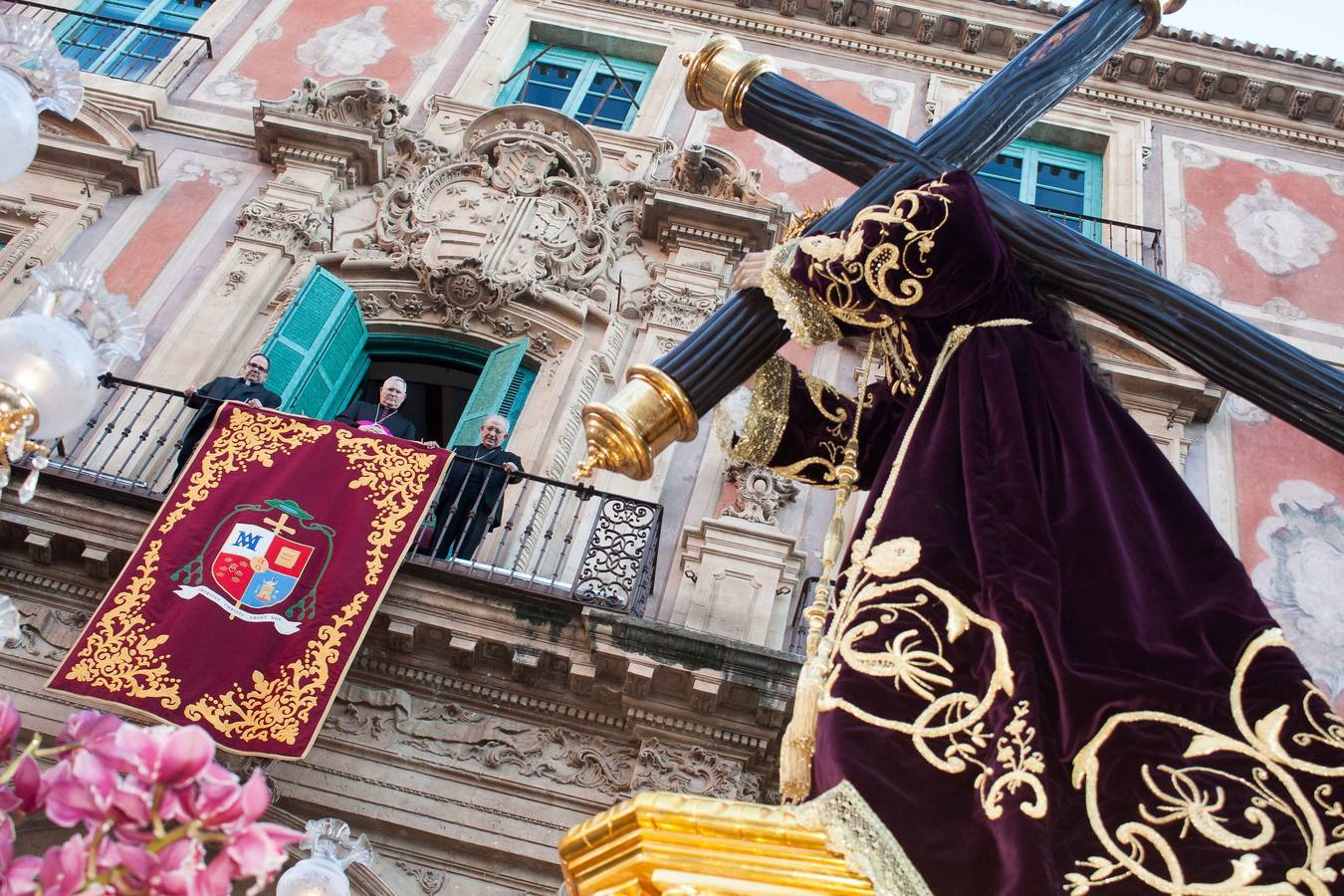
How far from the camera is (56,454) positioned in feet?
26.0

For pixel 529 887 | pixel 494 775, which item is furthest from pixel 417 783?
pixel 529 887

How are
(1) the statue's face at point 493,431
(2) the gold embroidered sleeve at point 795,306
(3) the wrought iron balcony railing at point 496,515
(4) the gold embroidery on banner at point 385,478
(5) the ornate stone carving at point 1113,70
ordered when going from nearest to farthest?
1. (2) the gold embroidered sleeve at point 795,306
2. (4) the gold embroidery on banner at point 385,478
3. (3) the wrought iron balcony railing at point 496,515
4. (1) the statue's face at point 493,431
5. (5) the ornate stone carving at point 1113,70

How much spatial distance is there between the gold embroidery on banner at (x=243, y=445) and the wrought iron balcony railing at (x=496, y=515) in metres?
0.32

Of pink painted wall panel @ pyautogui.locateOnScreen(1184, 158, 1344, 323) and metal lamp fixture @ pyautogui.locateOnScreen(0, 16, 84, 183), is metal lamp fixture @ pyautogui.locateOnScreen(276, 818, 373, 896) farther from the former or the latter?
pink painted wall panel @ pyautogui.locateOnScreen(1184, 158, 1344, 323)

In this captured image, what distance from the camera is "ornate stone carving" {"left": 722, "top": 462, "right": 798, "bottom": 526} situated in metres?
7.98

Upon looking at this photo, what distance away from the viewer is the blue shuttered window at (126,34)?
11359mm

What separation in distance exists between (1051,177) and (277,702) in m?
8.43

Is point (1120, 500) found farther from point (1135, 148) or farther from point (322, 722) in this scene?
point (1135, 148)

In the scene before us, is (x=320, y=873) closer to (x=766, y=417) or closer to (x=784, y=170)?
(x=766, y=417)

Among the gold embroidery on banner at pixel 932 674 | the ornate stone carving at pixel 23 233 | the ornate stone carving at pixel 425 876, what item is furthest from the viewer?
the ornate stone carving at pixel 23 233

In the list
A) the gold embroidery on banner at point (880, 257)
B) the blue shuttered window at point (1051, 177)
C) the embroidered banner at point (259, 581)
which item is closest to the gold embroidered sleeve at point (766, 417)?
the gold embroidery on banner at point (880, 257)

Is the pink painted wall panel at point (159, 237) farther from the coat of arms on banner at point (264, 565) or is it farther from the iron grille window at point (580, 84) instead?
the coat of arms on banner at point (264, 565)

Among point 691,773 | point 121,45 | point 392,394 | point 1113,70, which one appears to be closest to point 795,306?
point 691,773

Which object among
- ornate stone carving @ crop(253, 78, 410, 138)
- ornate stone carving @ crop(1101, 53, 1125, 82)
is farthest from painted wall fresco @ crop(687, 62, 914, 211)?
ornate stone carving @ crop(253, 78, 410, 138)
